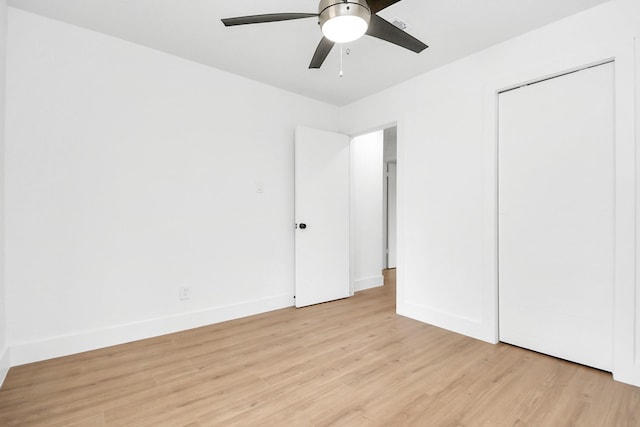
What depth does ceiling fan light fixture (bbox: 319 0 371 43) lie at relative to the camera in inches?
57.0

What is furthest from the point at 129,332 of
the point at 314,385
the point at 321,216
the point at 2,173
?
the point at 321,216

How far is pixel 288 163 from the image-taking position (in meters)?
3.68

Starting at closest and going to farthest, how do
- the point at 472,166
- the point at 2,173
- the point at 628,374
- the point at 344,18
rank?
1. the point at 344,18
2. the point at 628,374
3. the point at 2,173
4. the point at 472,166

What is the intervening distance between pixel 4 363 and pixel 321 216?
2900 mm

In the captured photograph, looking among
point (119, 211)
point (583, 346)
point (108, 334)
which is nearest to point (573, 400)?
point (583, 346)

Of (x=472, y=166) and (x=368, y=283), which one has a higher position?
(x=472, y=166)

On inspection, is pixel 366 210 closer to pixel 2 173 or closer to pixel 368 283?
pixel 368 283

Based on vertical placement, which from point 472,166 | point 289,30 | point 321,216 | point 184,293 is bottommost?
point 184,293

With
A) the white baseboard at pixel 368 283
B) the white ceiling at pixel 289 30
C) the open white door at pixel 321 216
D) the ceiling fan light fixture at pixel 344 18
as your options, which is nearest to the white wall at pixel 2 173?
the white ceiling at pixel 289 30

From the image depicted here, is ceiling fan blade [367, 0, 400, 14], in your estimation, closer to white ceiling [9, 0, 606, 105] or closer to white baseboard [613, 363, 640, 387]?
white ceiling [9, 0, 606, 105]

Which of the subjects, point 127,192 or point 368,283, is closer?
point 127,192

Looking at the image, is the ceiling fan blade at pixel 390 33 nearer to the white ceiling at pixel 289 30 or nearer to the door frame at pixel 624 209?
the white ceiling at pixel 289 30

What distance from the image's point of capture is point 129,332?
2607mm

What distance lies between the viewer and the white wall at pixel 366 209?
14.2 feet
